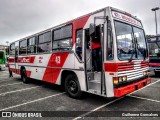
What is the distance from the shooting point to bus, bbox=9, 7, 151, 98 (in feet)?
16.5

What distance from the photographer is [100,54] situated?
5559 millimetres

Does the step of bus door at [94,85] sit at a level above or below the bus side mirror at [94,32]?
below

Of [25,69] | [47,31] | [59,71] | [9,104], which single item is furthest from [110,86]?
[25,69]

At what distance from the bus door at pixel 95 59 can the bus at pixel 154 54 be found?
790 cm

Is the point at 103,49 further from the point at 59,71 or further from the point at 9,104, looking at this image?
the point at 9,104

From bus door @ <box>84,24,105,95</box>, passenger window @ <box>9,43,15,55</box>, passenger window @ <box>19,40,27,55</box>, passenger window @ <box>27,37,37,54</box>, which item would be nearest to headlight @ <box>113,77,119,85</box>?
bus door @ <box>84,24,105,95</box>

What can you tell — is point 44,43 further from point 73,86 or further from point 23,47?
point 23,47

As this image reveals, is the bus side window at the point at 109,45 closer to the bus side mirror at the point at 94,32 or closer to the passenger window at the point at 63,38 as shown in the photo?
the bus side mirror at the point at 94,32

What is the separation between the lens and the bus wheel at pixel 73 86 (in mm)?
6337

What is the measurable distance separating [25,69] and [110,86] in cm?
738

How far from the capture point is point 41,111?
17.5 ft

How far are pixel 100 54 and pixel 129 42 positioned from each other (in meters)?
→ 1.12

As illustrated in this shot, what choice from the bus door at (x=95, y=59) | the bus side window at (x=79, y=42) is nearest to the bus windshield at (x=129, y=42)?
the bus door at (x=95, y=59)

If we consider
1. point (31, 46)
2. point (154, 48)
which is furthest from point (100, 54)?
point (154, 48)
